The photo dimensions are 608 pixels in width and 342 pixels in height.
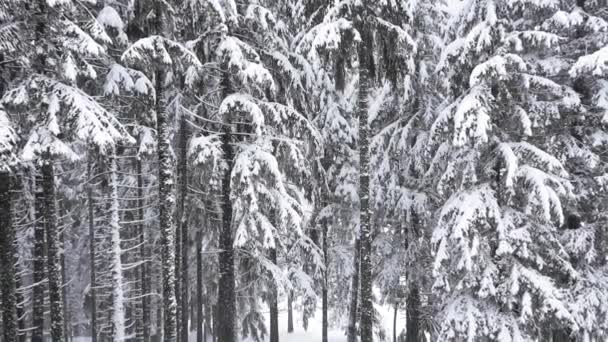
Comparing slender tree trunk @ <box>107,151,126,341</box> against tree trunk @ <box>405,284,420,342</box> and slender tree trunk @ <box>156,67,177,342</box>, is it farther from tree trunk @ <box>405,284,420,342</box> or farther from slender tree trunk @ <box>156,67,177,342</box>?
tree trunk @ <box>405,284,420,342</box>

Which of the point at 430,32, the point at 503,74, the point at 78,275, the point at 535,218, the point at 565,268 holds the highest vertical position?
the point at 430,32

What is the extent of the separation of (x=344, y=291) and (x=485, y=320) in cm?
1377

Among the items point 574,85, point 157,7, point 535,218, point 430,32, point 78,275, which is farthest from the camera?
point 78,275

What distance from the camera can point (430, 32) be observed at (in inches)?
715

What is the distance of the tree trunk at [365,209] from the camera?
13609 millimetres

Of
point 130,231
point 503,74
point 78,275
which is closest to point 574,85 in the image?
point 503,74

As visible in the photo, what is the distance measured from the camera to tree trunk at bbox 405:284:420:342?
1869 cm

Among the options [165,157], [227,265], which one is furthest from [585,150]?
[165,157]

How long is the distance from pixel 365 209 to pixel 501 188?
3.90 meters

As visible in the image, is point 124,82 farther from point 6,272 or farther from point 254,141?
point 6,272

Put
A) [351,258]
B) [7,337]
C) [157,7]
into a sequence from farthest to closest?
[351,258] → [157,7] → [7,337]

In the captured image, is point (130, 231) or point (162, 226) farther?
point (130, 231)

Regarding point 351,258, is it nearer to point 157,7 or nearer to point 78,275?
point 157,7

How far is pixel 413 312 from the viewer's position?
1905cm
